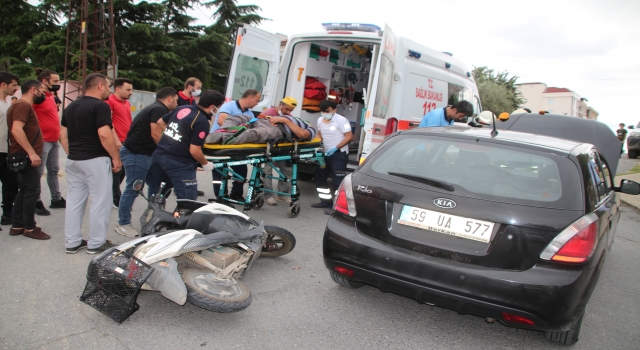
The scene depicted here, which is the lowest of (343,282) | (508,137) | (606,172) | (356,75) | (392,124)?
(343,282)

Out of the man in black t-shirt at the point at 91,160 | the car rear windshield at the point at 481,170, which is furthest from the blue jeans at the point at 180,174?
the car rear windshield at the point at 481,170

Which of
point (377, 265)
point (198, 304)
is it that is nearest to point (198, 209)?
point (198, 304)

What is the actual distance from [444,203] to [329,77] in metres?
6.25

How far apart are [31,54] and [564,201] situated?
86.1 ft

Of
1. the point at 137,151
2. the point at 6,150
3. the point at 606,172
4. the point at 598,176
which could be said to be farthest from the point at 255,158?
the point at 606,172

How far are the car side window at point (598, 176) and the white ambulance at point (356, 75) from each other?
2.86 meters

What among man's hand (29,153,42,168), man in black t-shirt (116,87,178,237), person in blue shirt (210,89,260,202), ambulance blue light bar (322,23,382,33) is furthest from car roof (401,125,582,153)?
ambulance blue light bar (322,23,382,33)

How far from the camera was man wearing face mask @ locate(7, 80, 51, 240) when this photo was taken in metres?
4.37

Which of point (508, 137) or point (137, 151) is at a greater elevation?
point (508, 137)

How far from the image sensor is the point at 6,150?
15.0ft

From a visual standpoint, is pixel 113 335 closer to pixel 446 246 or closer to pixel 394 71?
pixel 446 246

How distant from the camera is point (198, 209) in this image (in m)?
3.55

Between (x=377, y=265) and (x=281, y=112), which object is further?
(x=281, y=112)

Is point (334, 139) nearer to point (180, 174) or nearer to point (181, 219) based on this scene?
point (180, 174)
